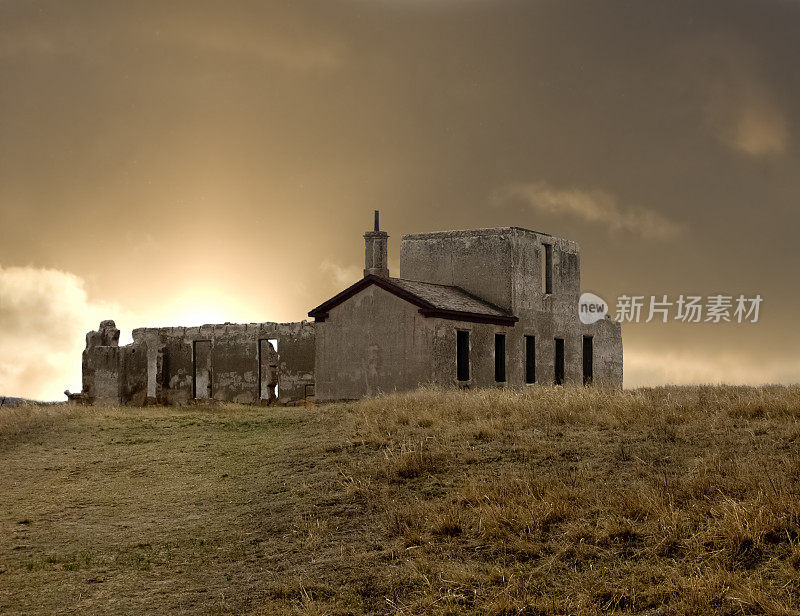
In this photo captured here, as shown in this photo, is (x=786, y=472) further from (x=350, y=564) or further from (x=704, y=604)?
(x=350, y=564)

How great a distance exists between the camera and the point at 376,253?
102 ft

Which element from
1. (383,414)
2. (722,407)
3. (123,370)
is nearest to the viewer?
(722,407)

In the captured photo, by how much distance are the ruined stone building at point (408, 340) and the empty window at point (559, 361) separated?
53 millimetres

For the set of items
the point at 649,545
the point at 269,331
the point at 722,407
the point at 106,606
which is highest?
the point at 269,331

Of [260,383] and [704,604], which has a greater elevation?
[260,383]

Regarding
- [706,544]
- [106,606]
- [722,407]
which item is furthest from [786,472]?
[106,606]

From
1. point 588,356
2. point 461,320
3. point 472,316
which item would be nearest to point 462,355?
point 461,320

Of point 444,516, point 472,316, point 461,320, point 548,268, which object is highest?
point 548,268

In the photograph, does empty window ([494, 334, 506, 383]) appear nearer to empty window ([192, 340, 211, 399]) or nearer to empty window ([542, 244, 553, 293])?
empty window ([542, 244, 553, 293])

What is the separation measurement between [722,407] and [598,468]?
421 centimetres

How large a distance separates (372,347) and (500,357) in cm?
485

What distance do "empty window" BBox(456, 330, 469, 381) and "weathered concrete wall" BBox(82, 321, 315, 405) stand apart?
263 inches

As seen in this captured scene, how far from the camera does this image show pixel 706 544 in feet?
33.6

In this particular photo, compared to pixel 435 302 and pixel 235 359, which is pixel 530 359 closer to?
pixel 435 302
